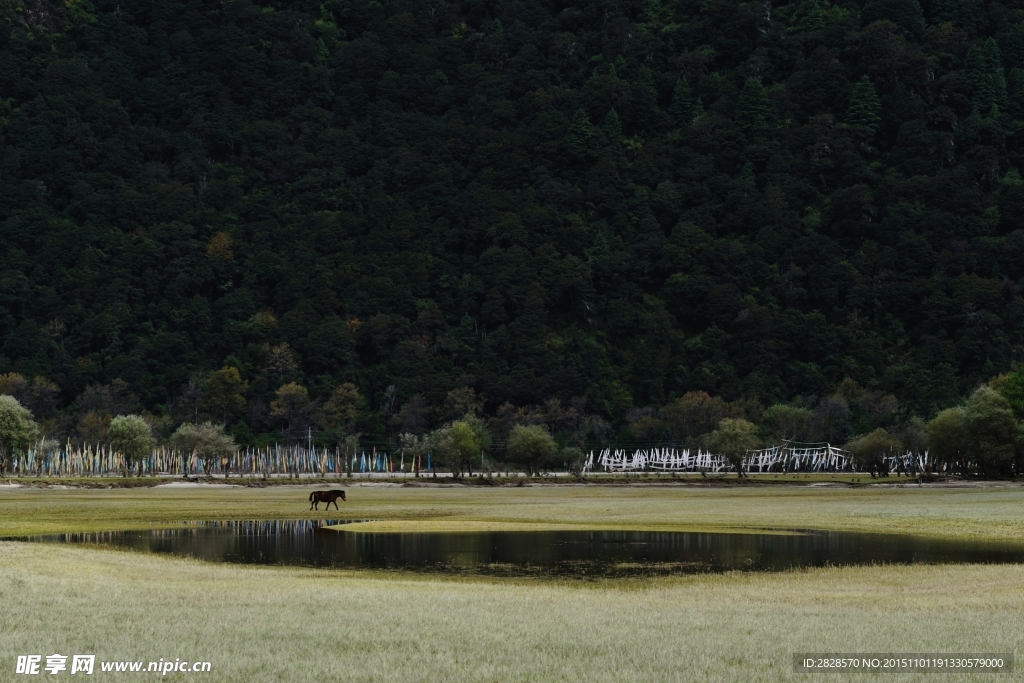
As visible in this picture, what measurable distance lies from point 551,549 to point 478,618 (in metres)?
21.2

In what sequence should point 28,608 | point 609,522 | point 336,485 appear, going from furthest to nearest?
point 336,485 < point 609,522 < point 28,608

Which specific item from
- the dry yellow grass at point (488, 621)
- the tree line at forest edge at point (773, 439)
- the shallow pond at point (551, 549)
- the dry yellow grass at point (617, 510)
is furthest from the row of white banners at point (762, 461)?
the dry yellow grass at point (488, 621)

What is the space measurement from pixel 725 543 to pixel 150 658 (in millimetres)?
33393

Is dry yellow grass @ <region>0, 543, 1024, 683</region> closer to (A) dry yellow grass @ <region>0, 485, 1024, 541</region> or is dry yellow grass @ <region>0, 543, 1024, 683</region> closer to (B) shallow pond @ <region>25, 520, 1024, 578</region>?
(B) shallow pond @ <region>25, 520, 1024, 578</region>

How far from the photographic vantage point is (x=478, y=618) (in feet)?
96.6

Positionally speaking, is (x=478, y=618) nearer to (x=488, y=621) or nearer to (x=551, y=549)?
(x=488, y=621)

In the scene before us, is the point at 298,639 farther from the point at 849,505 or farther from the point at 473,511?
the point at 849,505

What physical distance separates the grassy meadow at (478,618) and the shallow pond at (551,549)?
126 inches

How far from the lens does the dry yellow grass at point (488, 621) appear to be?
79.4 feet

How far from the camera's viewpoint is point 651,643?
26203 mm

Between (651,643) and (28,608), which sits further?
(28,608)

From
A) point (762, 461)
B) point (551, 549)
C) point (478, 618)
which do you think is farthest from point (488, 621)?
point (762, 461)

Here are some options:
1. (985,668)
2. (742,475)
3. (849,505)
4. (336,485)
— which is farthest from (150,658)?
(742,475)

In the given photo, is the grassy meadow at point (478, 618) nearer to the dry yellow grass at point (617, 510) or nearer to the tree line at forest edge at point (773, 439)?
the dry yellow grass at point (617, 510)
